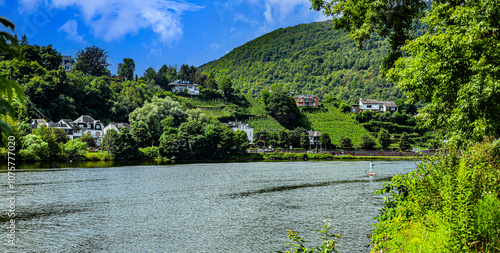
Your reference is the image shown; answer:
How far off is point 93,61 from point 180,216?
598 feet

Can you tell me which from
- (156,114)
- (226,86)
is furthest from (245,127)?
(156,114)

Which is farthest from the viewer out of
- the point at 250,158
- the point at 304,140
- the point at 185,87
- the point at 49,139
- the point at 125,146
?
the point at 185,87

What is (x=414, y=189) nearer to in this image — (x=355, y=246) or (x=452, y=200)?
(x=452, y=200)

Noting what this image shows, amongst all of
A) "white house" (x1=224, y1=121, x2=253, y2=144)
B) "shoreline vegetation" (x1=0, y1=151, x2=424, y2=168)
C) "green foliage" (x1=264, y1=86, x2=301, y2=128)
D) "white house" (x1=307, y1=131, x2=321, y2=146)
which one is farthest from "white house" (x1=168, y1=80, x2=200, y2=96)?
"shoreline vegetation" (x1=0, y1=151, x2=424, y2=168)

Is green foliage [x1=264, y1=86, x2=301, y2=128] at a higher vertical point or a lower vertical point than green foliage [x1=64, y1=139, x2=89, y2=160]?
higher

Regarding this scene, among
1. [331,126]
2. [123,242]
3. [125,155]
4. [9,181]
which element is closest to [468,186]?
[123,242]

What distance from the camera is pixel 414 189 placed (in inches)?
416

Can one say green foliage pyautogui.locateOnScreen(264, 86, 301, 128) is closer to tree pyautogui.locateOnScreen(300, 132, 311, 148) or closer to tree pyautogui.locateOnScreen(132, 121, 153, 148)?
tree pyautogui.locateOnScreen(300, 132, 311, 148)

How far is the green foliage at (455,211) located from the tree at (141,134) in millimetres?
86739

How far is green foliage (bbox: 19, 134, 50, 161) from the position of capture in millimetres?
64875

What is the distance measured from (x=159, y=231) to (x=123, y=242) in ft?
8.44

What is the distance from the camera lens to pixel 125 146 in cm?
8256

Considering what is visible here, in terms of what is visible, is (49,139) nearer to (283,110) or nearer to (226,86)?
(283,110)

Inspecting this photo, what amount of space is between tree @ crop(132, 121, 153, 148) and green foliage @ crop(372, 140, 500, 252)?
3415 inches
